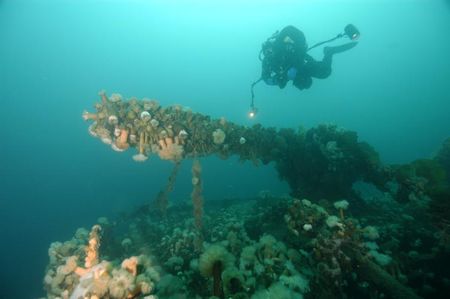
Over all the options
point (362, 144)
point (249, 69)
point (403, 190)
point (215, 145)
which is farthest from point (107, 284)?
point (249, 69)

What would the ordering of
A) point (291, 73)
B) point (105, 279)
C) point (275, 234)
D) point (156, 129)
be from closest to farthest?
point (105, 279) < point (156, 129) < point (275, 234) < point (291, 73)

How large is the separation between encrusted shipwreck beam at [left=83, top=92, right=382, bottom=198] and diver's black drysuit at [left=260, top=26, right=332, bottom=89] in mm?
2265

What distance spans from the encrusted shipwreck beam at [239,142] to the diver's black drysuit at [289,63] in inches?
89.2

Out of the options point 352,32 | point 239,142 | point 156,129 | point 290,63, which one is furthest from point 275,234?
point 352,32

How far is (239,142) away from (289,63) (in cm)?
456

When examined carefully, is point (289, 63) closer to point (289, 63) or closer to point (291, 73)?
point (289, 63)

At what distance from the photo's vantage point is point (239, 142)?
7758 millimetres

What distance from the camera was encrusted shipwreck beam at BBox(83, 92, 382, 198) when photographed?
6.52m

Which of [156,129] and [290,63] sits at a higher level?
[290,63]

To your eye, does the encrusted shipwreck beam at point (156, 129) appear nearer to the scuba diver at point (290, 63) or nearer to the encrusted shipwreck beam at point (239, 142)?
the encrusted shipwreck beam at point (239, 142)

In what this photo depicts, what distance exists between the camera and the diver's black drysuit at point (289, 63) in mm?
10688

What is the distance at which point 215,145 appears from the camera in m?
7.37

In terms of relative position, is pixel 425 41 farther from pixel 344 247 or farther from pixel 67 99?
pixel 344 247

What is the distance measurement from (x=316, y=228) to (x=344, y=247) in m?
0.59
